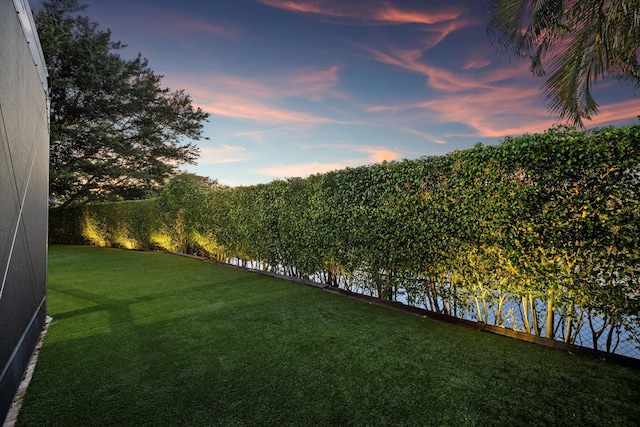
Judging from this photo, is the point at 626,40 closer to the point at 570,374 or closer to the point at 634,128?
the point at 634,128

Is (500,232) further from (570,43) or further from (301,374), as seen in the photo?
(570,43)

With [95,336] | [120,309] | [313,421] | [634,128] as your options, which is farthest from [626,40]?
[120,309]

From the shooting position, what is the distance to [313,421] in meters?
2.07

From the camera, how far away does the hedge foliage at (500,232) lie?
2.93 metres

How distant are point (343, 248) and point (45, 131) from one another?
207 inches

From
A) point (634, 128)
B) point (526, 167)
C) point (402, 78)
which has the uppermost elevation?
point (402, 78)

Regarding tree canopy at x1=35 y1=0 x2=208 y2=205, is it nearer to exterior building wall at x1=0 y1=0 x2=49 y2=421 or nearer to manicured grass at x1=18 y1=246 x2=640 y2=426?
exterior building wall at x1=0 y1=0 x2=49 y2=421

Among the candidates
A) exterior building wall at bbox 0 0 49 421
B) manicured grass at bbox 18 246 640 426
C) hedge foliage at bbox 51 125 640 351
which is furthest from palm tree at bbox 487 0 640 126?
exterior building wall at bbox 0 0 49 421

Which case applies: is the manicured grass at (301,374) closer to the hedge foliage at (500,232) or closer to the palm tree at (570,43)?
the hedge foliage at (500,232)

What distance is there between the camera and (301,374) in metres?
2.72

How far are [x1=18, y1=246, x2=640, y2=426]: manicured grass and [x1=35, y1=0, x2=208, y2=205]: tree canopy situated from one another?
54.0 ft

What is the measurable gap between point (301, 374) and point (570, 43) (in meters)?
8.60

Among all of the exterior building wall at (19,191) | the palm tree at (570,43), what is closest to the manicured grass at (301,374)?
the exterior building wall at (19,191)

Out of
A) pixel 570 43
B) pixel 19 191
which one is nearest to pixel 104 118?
pixel 19 191
